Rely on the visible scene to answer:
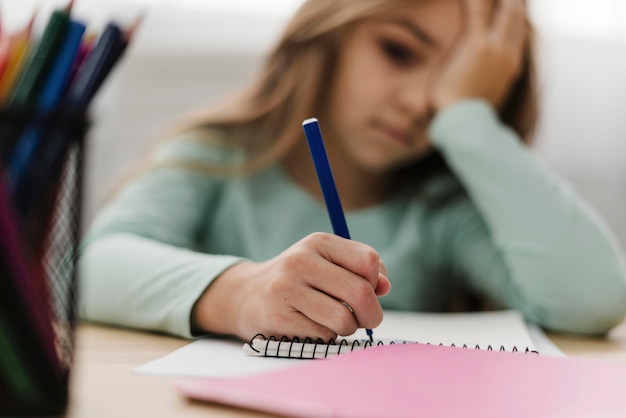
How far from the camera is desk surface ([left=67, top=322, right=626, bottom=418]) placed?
0.28 metres

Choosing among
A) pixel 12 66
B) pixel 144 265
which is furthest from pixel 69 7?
pixel 144 265

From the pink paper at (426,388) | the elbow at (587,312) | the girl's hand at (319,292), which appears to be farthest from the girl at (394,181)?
the pink paper at (426,388)

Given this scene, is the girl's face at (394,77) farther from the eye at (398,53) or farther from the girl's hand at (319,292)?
the girl's hand at (319,292)

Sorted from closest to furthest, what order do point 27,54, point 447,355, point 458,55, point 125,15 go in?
point 27,54 → point 447,355 → point 458,55 → point 125,15

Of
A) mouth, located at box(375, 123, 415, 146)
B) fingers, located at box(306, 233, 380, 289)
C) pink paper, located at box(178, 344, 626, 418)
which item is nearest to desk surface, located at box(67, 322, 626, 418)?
pink paper, located at box(178, 344, 626, 418)

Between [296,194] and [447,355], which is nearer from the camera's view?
[447,355]

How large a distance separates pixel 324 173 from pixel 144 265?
202 mm

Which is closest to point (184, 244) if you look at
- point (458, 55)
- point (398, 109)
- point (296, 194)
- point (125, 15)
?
point (296, 194)

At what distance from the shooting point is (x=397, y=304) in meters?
0.75

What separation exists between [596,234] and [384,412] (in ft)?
1.59

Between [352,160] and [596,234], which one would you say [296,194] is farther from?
[596,234]

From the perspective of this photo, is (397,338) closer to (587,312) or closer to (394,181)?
(587,312)

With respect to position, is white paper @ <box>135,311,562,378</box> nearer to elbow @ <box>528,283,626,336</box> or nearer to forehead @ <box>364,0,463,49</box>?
elbow @ <box>528,283,626,336</box>

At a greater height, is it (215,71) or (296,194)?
(215,71)
